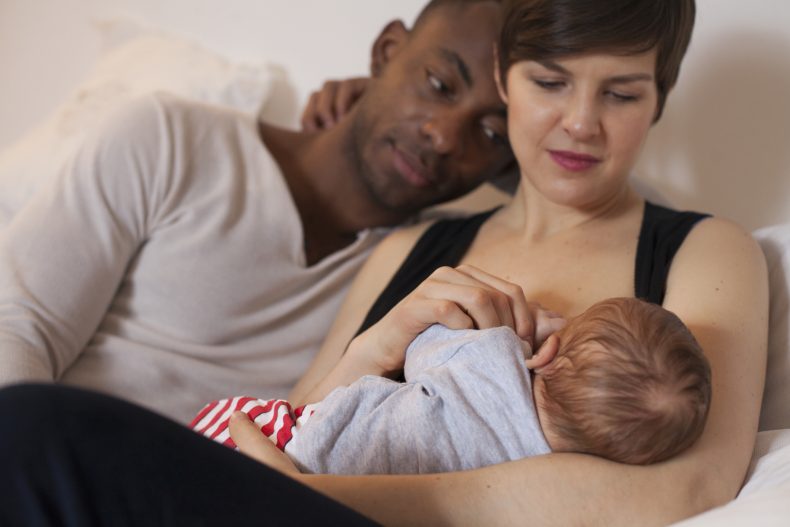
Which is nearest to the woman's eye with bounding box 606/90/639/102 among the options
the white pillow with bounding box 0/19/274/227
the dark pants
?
the dark pants

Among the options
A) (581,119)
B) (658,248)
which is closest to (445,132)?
(581,119)

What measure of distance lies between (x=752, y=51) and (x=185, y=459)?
5.21 feet

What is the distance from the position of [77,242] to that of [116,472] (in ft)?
3.12

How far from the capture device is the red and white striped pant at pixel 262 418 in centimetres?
121

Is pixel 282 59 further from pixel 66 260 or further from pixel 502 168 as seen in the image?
pixel 66 260

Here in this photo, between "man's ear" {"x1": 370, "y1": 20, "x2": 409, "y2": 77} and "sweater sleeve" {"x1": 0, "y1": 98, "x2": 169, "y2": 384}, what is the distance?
498 millimetres

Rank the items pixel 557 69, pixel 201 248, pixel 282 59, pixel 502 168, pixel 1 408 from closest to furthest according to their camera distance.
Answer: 1. pixel 1 408
2. pixel 557 69
3. pixel 201 248
4. pixel 502 168
5. pixel 282 59

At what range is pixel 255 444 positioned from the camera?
1146 mm

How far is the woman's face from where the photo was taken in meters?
1.38

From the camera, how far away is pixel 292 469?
110 cm

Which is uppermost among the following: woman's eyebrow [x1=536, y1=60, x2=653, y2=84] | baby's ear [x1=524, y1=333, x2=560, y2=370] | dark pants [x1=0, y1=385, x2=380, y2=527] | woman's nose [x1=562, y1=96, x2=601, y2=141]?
woman's eyebrow [x1=536, y1=60, x2=653, y2=84]

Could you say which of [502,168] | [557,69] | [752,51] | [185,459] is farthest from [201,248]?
[752,51]

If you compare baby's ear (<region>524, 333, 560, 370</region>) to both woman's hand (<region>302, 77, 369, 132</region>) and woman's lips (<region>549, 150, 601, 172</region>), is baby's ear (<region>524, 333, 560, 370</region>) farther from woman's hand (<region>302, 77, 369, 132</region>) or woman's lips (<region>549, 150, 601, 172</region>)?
woman's hand (<region>302, 77, 369, 132</region>)

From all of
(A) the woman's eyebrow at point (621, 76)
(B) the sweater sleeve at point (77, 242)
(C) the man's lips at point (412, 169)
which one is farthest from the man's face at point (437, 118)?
(B) the sweater sleeve at point (77, 242)
